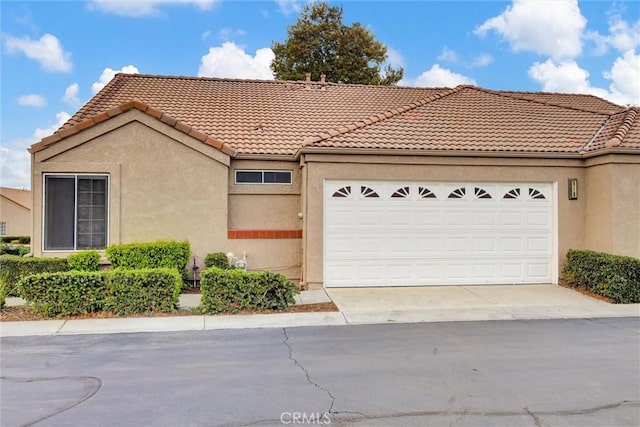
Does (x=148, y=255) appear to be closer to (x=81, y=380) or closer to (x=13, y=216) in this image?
(x=81, y=380)

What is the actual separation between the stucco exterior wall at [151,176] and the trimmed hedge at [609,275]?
Result: 8790 mm

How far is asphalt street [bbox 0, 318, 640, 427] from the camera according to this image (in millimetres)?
4180

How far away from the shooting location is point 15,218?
38.0 m

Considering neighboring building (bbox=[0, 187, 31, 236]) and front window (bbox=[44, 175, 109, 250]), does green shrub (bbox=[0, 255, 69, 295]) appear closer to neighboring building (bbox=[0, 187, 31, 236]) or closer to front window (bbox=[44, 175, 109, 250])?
front window (bbox=[44, 175, 109, 250])

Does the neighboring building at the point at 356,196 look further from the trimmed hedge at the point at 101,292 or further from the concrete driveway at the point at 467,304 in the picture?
the trimmed hedge at the point at 101,292

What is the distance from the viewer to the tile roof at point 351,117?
436 inches

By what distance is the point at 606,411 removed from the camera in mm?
4312

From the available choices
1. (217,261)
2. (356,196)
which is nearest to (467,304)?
(356,196)

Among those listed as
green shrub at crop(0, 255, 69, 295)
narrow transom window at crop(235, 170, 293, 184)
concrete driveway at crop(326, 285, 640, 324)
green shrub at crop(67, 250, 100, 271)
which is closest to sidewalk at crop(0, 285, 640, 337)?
concrete driveway at crop(326, 285, 640, 324)

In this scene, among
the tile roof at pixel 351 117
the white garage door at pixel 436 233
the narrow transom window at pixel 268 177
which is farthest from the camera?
the narrow transom window at pixel 268 177

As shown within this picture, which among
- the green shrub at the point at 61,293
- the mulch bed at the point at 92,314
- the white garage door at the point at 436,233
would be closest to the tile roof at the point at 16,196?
the mulch bed at the point at 92,314

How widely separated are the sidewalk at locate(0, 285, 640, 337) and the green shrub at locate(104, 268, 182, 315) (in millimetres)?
299

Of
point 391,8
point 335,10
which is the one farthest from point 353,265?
point 335,10

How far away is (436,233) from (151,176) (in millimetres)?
7311
